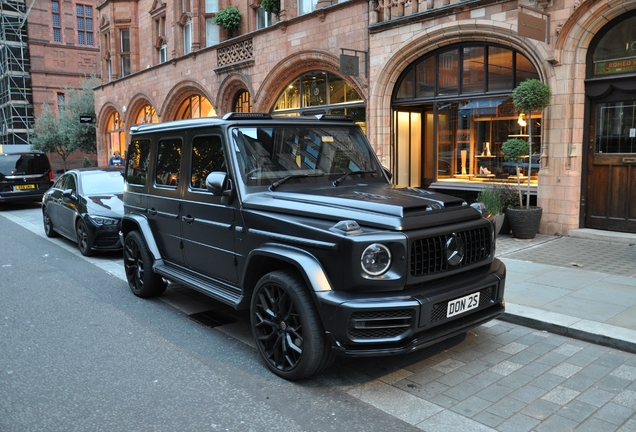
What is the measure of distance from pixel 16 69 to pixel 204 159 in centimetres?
4494

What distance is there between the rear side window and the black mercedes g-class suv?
13.7 metres

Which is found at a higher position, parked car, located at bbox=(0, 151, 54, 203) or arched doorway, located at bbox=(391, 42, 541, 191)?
arched doorway, located at bbox=(391, 42, 541, 191)

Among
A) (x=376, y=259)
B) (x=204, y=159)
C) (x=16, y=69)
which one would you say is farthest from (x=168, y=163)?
(x=16, y=69)

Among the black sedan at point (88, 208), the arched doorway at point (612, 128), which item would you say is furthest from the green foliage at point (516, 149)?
the black sedan at point (88, 208)

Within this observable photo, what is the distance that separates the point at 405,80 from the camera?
13086mm

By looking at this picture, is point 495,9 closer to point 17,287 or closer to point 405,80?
point 405,80

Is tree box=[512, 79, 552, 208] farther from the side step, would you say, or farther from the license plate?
the license plate

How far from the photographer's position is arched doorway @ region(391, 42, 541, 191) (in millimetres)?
11016

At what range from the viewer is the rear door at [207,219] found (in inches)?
197

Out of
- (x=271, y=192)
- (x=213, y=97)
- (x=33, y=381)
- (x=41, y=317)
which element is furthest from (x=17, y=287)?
(x=213, y=97)

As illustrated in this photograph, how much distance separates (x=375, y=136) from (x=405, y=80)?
4.95 ft

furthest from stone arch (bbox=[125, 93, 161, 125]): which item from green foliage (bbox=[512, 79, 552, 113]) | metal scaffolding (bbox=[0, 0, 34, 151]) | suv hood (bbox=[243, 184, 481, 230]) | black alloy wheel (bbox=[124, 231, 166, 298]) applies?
suv hood (bbox=[243, 184, 481, 230])

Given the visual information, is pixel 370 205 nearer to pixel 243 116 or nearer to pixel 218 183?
pixel 218 183

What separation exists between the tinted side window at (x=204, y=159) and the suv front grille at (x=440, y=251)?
2.05 metres
